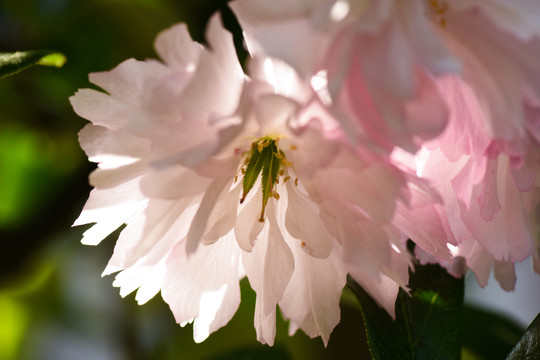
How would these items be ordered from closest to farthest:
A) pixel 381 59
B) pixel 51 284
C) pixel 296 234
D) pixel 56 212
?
1. pixel 381 59
2. pixel 296 234
3. pixel 56 212
4. pixel 51 284

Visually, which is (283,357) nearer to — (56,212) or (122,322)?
(56,212)

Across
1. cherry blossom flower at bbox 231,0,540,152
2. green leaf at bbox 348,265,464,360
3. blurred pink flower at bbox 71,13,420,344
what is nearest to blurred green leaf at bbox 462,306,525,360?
green leaf at bbox 348,265,464,360

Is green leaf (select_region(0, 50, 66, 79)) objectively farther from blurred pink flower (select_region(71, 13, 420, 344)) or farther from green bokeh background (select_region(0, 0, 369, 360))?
green bokeh background (select_region(0, 0, 369, 360))

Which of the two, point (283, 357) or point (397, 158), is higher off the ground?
point (397, 158)

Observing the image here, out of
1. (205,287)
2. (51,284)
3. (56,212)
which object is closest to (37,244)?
(56,212)

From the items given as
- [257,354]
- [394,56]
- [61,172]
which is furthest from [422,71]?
[61,172]

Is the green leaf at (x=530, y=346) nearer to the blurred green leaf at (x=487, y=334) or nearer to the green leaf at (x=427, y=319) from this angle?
the green leaf at (x=427, y=319)
